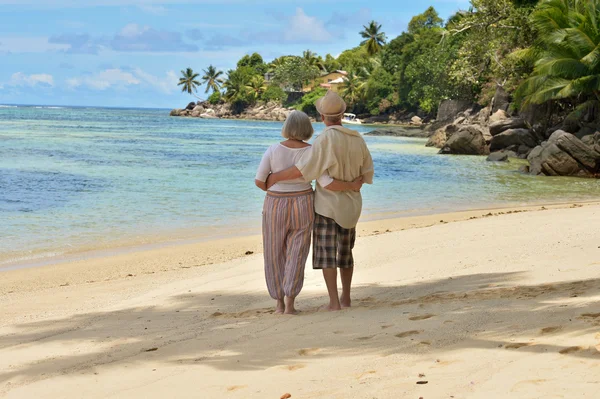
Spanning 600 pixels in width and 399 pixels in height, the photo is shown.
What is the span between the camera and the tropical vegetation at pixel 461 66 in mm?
30734

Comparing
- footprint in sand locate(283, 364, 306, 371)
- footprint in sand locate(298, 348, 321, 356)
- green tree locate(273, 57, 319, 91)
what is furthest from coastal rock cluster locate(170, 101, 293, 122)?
footprint in sand locate(283, 364, 306, 371)

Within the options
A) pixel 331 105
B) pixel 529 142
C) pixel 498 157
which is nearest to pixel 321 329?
pixel 331 105

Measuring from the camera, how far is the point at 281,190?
5770 millimetres

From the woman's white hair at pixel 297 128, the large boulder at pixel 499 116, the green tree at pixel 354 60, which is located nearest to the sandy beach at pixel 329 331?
the woman's white hair at pixel 297 128

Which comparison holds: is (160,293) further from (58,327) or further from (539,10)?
(539,10)

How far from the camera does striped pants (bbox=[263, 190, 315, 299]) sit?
18.9 feet

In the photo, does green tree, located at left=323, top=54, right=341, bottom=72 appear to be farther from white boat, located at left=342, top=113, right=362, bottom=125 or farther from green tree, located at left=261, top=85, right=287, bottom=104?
white boat, located at left=342, top=113, right=362, bottom=125

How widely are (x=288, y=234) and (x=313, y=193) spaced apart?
15.2 inches

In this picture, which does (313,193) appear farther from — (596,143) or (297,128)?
(596,143)

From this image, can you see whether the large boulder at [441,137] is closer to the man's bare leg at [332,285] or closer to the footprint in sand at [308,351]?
the man's bare leg at [332,285]

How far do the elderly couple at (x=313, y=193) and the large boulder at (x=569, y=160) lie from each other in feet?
71.3

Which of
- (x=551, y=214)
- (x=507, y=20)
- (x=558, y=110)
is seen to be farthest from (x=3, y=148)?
(x=551, y=214)

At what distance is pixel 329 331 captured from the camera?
509 centimetres

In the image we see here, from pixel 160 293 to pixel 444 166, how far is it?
24.9 m
